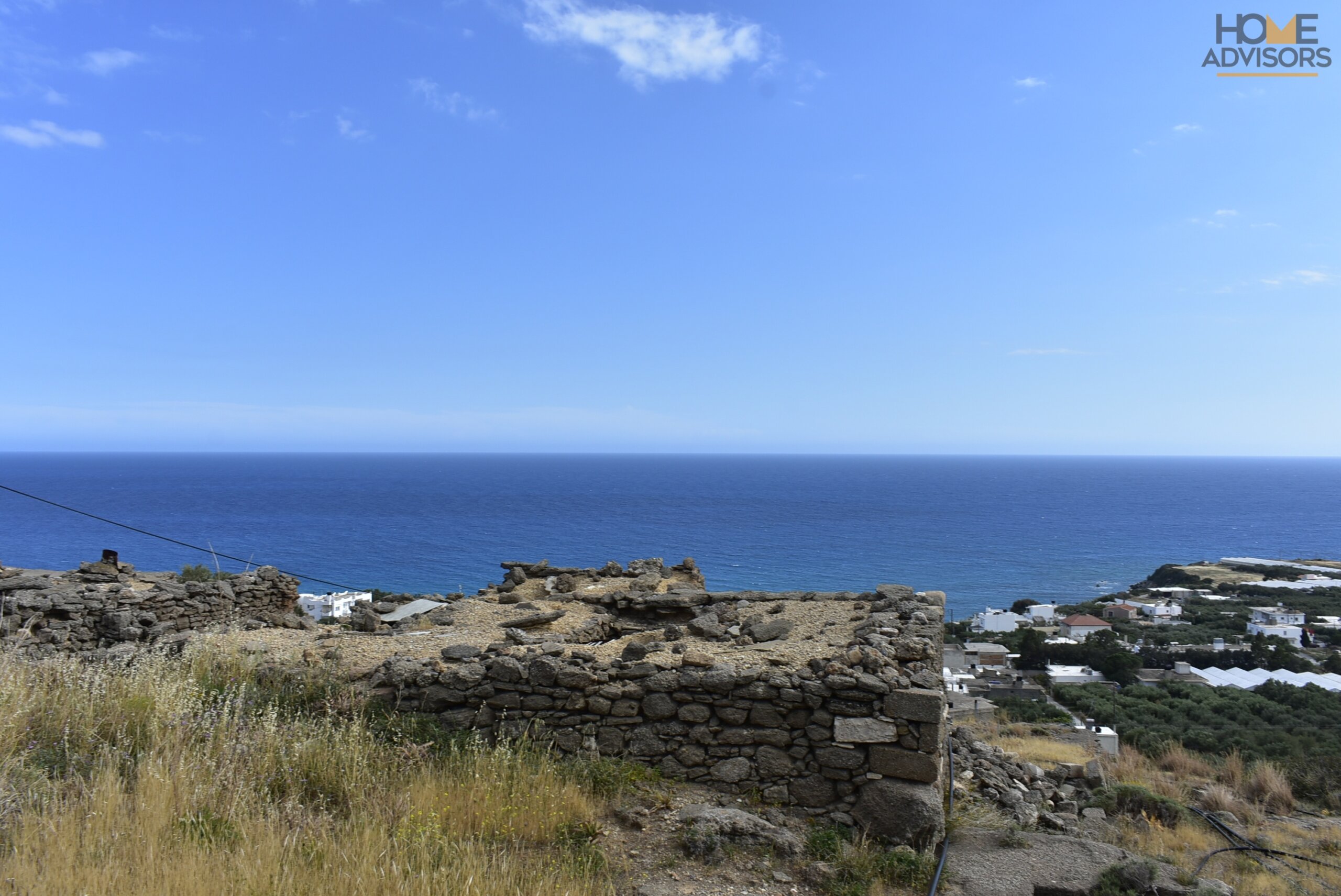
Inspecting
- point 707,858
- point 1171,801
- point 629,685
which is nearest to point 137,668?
point 629,685

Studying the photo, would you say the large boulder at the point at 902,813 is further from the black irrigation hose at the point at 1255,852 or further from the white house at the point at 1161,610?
the white house at the point at 1161,610

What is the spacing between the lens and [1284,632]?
40.1 metres

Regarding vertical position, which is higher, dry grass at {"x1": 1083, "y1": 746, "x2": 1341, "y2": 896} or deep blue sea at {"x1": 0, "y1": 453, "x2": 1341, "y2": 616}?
dry grass at {"x1": 1083, "y1": 746, "x2": 1341, "y2": 896}

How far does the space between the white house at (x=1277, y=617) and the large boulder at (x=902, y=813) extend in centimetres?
5015

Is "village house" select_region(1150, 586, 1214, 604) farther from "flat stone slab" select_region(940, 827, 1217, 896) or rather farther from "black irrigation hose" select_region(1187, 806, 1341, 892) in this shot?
"flat stone slab" select_region(940, 827, 1217, 896)

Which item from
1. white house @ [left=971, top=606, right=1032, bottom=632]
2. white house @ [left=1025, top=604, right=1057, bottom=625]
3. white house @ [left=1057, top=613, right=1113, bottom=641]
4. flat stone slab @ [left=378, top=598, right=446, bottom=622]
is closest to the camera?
flat stone slab @ [left=378, top=598, right=446, bottom=622]

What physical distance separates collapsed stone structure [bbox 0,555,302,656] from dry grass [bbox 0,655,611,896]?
11.6ft

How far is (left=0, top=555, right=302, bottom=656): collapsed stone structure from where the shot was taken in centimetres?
1110

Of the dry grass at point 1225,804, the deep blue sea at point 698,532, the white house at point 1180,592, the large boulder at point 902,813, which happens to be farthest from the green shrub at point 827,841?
the white house at point 1180,592

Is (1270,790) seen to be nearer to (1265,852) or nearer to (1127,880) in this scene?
(1265,852)

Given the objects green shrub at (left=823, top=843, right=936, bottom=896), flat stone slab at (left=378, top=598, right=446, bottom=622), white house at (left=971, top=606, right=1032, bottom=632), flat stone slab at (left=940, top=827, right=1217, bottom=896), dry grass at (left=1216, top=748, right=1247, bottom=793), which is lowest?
white house at (left=971, top=606, right=1032, bottom=632)

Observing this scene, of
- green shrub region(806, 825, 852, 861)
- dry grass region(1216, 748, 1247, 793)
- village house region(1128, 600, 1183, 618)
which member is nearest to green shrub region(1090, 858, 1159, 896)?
green shrub region(806, 825, 852, 861)

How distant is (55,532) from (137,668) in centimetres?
10079

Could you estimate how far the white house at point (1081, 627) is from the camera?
40469 millimetres
